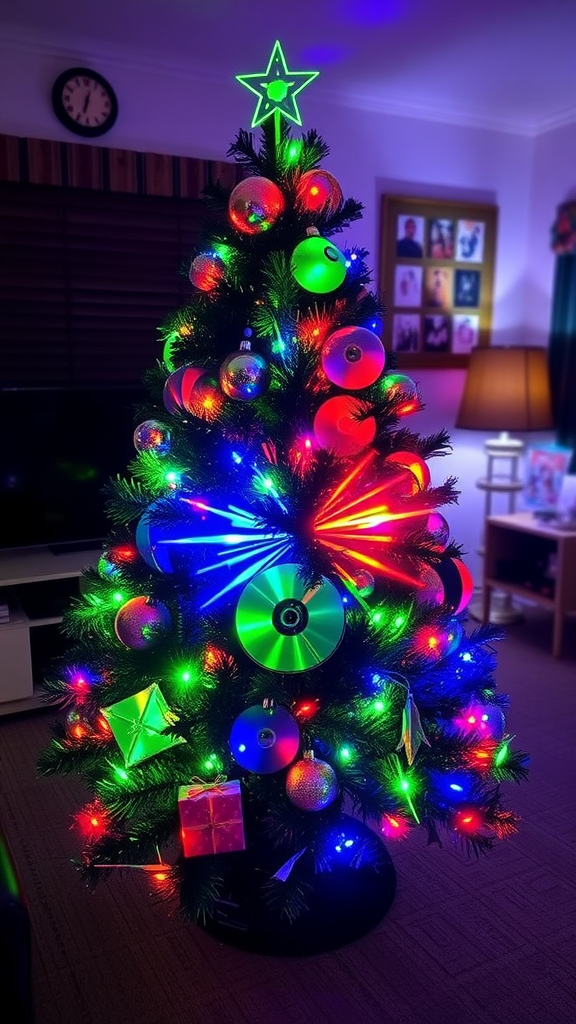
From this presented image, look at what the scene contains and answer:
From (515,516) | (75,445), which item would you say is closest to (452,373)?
(515,516)

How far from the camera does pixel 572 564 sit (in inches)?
124

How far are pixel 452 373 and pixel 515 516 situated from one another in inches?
30.9

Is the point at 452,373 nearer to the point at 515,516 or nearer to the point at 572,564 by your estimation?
the point at 515,516

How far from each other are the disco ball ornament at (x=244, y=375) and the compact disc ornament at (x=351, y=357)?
11 cm

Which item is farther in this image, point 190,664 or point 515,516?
point 515,516

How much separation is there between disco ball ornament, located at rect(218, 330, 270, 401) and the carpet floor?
41.5 inches

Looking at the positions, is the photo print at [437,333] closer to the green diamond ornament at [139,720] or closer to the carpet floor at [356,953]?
the carpet floor at [356,953]

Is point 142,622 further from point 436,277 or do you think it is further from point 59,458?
point 436,277

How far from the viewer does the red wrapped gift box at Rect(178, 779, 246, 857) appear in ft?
4.60

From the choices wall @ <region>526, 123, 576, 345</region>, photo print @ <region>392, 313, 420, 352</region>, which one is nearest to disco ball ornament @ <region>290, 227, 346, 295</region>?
photo print @ <region>392, 313, 420, 352</region>

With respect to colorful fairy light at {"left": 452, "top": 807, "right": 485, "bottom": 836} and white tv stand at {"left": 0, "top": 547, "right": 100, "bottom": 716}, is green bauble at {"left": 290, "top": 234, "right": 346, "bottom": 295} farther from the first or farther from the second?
white tv stand at {"left": 0, "top": 547, "right": 100, "bottom": 716}

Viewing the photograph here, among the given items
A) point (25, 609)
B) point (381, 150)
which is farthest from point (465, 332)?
point (25, 609)

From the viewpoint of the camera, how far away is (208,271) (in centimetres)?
152

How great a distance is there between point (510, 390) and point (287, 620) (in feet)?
7.85
